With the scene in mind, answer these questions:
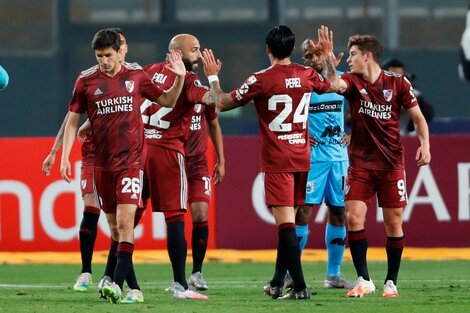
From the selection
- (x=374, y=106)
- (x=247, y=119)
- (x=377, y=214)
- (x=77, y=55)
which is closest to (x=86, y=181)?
(x=374, y=106)

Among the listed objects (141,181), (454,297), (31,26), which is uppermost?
(31,26)

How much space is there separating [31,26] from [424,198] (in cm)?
1085

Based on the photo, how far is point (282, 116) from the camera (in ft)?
34.7

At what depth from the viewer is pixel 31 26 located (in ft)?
82.0

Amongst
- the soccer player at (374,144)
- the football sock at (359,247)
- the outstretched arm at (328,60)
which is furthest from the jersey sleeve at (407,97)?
the football sock at (359,247)

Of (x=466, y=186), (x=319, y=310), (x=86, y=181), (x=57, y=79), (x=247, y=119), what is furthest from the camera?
(x=57, y=79)

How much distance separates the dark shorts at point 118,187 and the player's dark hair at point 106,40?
91cm

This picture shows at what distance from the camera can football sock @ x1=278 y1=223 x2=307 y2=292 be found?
10.5 meters

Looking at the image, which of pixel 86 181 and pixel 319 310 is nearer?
pixel 319 310

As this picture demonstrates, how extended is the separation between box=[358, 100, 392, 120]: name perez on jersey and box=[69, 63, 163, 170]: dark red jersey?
5.66 ft

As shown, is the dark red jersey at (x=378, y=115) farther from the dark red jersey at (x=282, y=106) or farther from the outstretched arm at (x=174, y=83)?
the outstretched arm at (x=174, y=83)

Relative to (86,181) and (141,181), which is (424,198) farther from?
(141,181)

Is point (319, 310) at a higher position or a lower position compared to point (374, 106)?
lower

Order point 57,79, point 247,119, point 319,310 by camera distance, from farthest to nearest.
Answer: point 57,79
point 247,119
point 319,310
